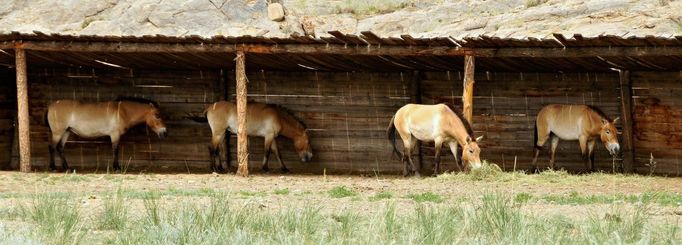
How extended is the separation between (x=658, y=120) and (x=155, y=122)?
31.1ft

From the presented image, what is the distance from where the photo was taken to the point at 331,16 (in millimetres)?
35844

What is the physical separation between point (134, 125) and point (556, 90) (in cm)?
822

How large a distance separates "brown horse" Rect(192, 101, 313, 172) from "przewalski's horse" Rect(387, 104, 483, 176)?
7.02 feet

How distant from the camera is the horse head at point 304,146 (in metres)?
21.5

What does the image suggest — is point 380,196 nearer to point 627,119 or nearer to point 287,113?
point 627,119

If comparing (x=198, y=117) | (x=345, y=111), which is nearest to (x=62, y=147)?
(x=198, y=117)

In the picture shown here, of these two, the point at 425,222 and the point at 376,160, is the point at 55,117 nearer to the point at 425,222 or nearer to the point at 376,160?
the point at 376,160

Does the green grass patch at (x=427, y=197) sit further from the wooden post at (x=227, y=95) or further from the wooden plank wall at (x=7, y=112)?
the wooden plank wall at (x=7, y=112)

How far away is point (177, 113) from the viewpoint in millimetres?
22516

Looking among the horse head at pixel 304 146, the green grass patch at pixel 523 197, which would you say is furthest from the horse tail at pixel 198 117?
the green grass patch at pixel 523 197

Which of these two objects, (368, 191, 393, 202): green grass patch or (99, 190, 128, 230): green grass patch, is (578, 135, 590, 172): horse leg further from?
(99, 190, 128, 230): green grass patch

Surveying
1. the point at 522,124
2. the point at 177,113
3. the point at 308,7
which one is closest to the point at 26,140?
the point at 177,113

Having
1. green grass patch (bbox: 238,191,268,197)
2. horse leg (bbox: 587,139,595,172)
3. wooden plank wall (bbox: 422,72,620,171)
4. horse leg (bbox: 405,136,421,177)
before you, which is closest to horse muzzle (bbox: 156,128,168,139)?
horse leg (bbox: 405,136,421,177)

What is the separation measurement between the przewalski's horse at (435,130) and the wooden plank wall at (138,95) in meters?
4.39
